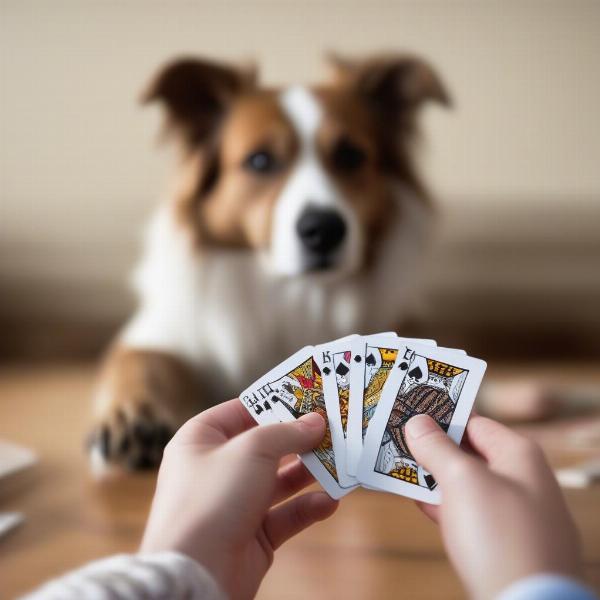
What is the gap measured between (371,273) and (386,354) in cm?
85

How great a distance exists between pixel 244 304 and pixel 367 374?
0.84 metres

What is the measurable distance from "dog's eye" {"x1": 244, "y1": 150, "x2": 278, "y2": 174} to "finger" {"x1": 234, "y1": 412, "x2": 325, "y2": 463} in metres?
0.85

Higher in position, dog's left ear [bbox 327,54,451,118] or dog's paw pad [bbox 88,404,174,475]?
dog's left ear [bbox 327,54,451,118]

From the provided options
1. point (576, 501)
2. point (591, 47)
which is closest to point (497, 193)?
point (591, 47)

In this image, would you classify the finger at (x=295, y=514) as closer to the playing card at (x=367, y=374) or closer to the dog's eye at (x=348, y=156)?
the playing card at (x=367, y=374)

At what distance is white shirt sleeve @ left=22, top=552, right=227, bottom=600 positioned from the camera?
465mm

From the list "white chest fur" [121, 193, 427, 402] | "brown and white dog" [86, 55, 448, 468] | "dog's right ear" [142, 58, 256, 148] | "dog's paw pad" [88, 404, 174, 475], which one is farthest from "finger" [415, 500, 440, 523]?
"dog's right ear" [142, 58, 256, 148]

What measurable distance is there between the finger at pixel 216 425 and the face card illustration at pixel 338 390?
0.28 feet

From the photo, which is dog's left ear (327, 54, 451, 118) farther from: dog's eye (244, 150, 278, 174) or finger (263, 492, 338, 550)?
finger (263, 492, 338, 550)

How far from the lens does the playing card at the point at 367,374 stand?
0.72 metres

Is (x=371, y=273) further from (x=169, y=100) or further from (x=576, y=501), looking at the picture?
(x=576, y=501)

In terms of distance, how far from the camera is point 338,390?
2.43ft

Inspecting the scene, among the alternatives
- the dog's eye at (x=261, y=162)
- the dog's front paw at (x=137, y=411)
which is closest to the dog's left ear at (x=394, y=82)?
the dog's eye at (x=261, y=162)

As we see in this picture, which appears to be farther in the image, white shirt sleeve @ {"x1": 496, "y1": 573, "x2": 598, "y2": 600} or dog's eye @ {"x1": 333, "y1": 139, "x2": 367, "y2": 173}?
dog's eye @ {"x1": 333, "y1": 139, "x2": 367, "y2": 173}
